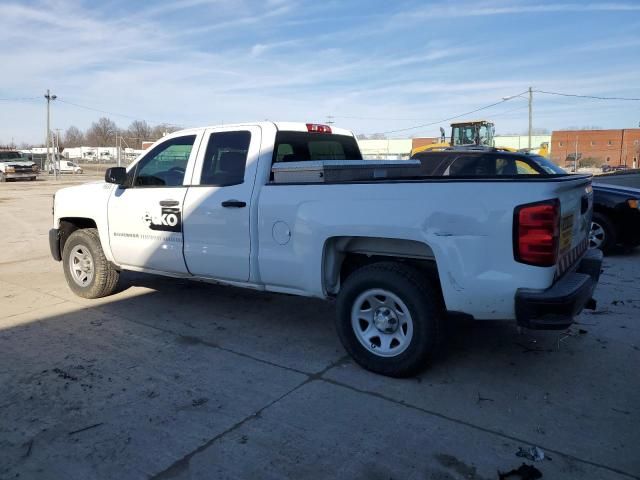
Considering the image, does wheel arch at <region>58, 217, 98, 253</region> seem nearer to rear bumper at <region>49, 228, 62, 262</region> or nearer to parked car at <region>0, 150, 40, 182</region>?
rear bumper at <region>49, 228, 62, 262</region>

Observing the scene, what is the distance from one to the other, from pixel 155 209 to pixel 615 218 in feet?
23.2

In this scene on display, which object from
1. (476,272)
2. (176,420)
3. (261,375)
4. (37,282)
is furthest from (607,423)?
(37,282)

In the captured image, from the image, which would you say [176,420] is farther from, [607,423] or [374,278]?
[607,423]

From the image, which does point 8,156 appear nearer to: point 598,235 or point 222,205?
point 222,205

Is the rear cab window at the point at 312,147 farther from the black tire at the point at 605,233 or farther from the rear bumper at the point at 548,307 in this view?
the black tire at the point at 605,233

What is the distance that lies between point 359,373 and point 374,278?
0.77m

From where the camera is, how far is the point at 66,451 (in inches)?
121

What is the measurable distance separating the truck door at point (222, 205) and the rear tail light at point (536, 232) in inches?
89.4

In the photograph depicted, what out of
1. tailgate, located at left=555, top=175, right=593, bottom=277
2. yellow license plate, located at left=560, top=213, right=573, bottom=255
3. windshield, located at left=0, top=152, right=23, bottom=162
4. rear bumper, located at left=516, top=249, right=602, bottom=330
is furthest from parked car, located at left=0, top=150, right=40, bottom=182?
rear bumper, located at left=516, top=249, right=602, bottom=330

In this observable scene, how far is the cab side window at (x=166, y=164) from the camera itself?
5324mm

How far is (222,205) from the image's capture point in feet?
15.8

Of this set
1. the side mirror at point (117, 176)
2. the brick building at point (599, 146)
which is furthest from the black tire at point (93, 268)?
the brick building at point (599, 146)

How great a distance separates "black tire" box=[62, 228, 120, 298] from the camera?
6086 millimetres

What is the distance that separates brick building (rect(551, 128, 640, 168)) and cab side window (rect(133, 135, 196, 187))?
286ft
